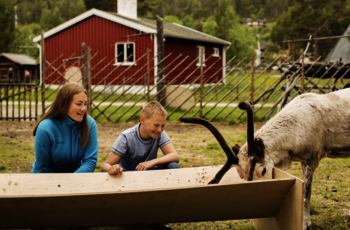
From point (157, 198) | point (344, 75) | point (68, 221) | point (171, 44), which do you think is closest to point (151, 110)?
point (157, 198)

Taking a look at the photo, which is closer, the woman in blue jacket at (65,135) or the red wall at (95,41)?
the woman in blue jacket at (65,135)

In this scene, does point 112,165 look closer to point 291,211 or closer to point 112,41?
point 291,211

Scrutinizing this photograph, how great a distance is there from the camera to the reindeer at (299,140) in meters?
3.18

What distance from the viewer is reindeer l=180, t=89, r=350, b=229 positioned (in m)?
3.18

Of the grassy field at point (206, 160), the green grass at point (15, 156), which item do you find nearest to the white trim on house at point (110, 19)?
the grassy field at point (206, 160)

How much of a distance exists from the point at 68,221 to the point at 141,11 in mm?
44943

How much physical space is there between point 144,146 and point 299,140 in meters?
1.68

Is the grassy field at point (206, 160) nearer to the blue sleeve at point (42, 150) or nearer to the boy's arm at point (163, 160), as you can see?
the boy's arm at point (163, 160)

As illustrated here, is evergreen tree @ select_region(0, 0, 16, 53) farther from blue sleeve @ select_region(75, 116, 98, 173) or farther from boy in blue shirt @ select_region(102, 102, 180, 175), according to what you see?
boy in blue shirt @ select_region(102, 102, 180, 175)

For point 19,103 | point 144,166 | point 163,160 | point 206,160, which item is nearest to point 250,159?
point 163,160

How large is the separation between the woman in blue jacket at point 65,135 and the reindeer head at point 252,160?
5.21ft

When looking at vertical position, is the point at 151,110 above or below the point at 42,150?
above

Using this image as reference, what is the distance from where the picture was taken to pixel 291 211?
8.88ft

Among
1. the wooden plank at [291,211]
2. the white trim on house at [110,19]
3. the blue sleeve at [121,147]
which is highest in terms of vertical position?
the white trim on house at [110,19]
